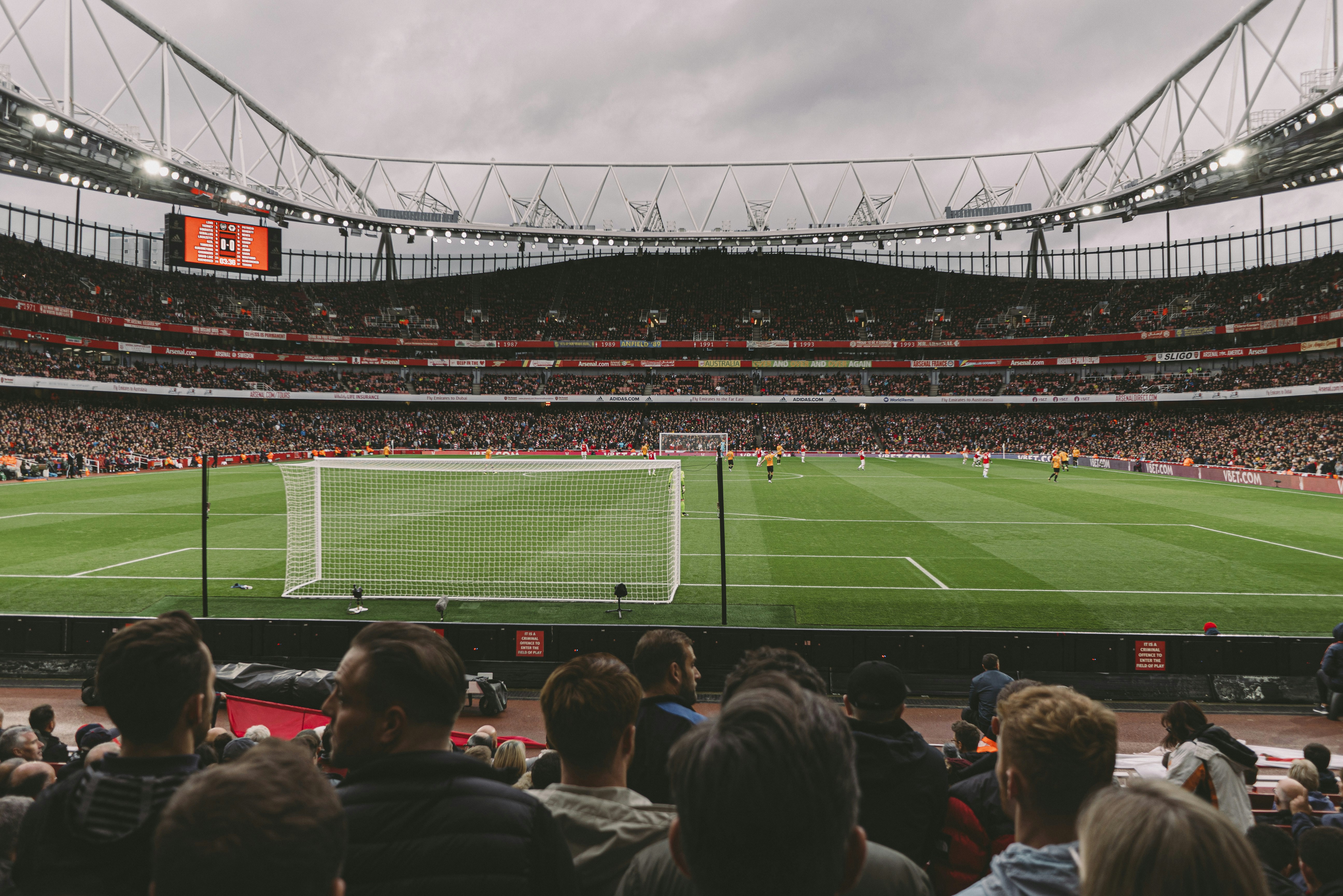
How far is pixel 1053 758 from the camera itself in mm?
2465

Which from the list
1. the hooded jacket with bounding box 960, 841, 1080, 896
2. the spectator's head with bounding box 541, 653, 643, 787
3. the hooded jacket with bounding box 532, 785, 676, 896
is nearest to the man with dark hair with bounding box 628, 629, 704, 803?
the spectator's head with bounding box 541, 653, 643, 787

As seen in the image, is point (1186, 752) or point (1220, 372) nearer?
point (1186, 752)

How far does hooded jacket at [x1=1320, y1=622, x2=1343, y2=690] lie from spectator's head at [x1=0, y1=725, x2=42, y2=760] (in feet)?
49.6

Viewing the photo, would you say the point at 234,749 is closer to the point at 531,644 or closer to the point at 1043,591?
the point at 531,644

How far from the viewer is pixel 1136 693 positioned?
10.9m

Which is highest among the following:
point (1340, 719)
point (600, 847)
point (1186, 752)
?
point (600, 847)

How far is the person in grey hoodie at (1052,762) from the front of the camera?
2.44 m

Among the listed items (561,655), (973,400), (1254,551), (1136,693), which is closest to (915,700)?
(1136,693)

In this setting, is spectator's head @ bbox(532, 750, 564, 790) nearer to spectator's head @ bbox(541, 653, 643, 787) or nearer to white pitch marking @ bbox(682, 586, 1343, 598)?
spectator's head @ bbox(541, 653, 643, 787)

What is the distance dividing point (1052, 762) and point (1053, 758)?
2 centimetres

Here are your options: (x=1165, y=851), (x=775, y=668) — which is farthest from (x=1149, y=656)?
(x=1165, y=851)

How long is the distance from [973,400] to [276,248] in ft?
236

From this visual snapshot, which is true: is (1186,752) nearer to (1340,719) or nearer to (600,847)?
(600,847)

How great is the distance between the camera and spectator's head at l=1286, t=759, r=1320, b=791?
18.7 ft
